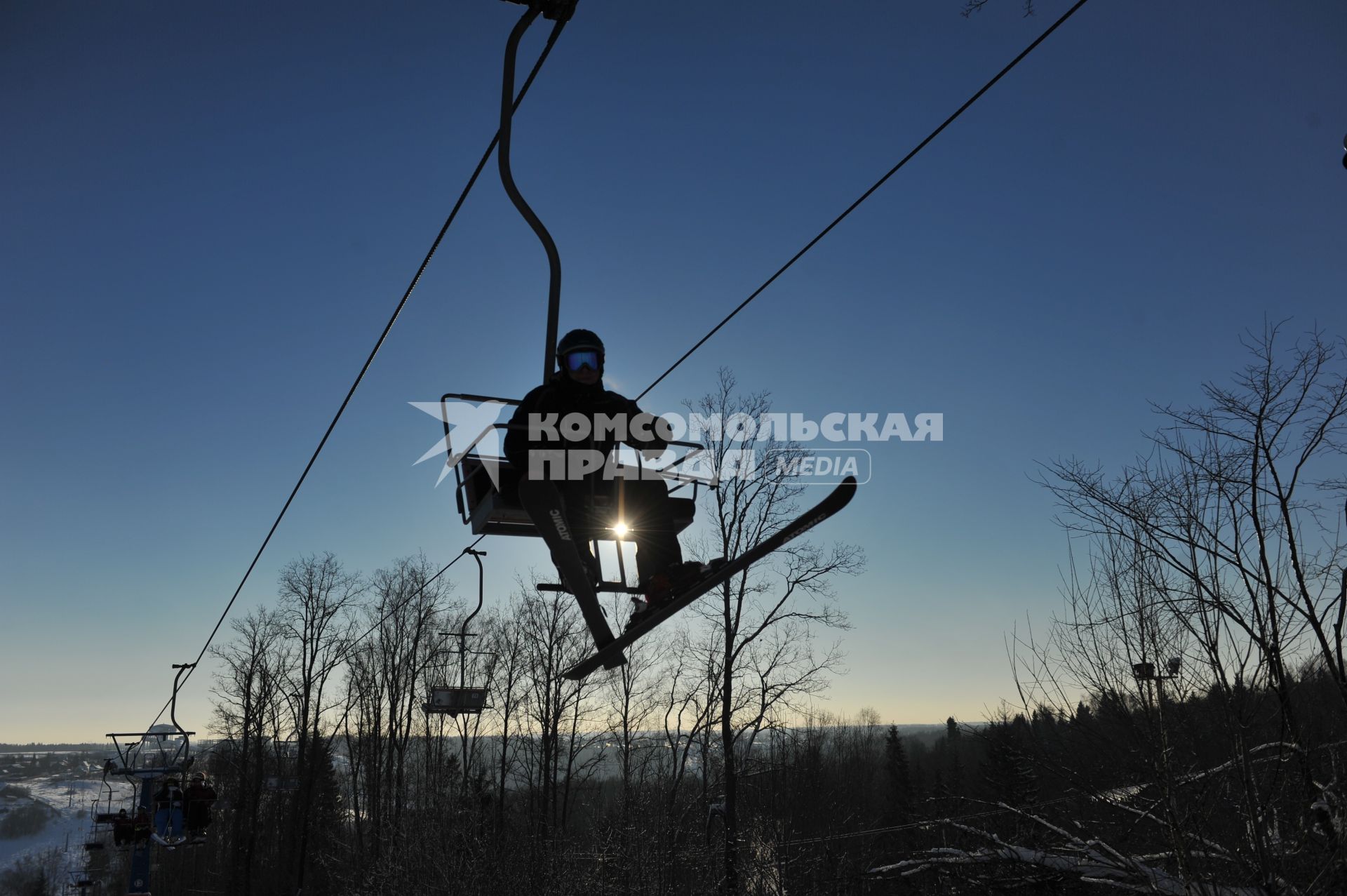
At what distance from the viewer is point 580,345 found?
15.9 ft

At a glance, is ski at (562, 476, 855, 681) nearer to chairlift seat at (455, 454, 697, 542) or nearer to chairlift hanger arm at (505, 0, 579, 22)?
chairlift seat at (455, 454, 697, 542)

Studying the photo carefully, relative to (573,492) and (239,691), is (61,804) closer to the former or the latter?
(239,691)

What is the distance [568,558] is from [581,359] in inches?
46.4

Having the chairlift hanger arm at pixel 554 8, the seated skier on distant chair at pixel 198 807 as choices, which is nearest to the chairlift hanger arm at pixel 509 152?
the chairlift hanger arm at pixel 554 8

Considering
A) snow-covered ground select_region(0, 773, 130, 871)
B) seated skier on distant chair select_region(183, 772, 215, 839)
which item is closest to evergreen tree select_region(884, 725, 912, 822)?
seated skier on distant chair select_region(183, 772, 215, 839)

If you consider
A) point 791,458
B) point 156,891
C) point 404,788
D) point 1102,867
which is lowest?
point 156,891

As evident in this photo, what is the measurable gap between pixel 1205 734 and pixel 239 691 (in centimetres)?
3622

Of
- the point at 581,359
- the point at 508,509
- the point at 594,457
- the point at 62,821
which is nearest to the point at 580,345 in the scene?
the point at 581,359

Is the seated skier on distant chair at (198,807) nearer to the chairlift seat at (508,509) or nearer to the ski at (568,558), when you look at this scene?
the chairlift seat at (508,509)

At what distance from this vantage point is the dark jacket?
4.70 meters

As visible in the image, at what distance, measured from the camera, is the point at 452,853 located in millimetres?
20906

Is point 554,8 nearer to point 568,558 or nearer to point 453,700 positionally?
point 568,558

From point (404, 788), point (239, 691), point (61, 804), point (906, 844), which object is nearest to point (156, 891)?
point (239, 691)

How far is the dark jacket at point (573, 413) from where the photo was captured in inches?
185
